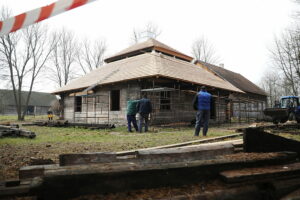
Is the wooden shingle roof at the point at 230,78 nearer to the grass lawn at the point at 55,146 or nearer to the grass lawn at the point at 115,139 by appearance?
the grass lawn at the point at 115,139

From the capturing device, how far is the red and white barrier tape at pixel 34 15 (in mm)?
2621

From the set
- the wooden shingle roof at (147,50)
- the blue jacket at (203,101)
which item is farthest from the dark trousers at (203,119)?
the wooden shingle roof at (147,50)

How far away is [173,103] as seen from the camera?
14391mm

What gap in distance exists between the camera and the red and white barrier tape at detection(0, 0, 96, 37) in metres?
2.62

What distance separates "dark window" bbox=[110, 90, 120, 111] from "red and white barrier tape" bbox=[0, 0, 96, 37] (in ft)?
42.5

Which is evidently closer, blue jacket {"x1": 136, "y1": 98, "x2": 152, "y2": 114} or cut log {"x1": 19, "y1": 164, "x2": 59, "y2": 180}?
cut log {"x1": 19, "y1": 164, "x2": 59, "y2": 180}

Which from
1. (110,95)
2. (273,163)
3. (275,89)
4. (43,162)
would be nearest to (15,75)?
(110,95)

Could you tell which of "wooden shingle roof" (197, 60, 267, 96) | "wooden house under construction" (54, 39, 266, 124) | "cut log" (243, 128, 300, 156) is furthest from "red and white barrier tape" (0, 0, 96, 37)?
"wooden shingle roof" (197, 60, 267, 96)

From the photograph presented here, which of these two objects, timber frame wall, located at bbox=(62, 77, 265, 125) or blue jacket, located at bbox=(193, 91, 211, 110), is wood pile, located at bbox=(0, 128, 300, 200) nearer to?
blue jacket, located at bbox=(193, 91, 211, 110)

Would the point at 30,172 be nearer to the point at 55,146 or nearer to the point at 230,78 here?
the point at 55,146

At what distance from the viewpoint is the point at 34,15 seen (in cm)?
265

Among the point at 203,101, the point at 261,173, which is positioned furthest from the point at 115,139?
the point at 261,173

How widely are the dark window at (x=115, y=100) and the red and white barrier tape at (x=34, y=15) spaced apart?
12.9 meters

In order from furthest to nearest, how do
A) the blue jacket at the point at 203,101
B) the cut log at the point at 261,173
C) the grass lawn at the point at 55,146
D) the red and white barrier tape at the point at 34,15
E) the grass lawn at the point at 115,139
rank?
the blue jacket at the point at 203,101 → the grass lawn at the point at 115,139 → the grass lawn at the point at 55,146 → the red and white barrier tape at the point at 34,15 → the cut log at the point at 261,173
